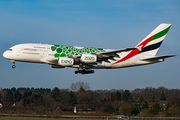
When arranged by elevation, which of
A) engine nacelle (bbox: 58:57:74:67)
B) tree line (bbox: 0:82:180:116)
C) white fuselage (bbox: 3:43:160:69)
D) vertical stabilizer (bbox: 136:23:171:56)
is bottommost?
tree line (bbox: 0:82:180:116)

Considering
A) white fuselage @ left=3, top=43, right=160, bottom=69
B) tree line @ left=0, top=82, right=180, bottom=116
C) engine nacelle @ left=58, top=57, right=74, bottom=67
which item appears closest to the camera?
engine nacelle @ left=58, top=57, right=74, bottom=67

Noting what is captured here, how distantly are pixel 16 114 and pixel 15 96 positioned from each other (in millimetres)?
38750

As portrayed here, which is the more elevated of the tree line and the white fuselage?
the white fuselage

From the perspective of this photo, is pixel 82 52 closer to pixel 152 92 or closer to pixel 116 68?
pixel 116 68

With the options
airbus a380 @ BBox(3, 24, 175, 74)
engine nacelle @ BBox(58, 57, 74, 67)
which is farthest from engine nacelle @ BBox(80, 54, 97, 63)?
engine nacelle @ BBox(58, 57, 74, 67)

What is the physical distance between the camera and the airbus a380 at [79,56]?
41.9 meters

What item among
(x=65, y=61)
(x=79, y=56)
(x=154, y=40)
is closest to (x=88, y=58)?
(x=79, y=56)

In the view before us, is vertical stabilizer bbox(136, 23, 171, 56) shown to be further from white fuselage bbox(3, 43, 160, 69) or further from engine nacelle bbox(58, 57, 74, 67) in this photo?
white fuselage bbox(3, 43, 160, 69)

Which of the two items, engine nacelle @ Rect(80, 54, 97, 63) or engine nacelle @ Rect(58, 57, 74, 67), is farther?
engine nacelle @ Rect(80, 54, 97, 63)

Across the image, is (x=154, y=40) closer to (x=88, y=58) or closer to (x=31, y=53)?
(x=88, y=58)

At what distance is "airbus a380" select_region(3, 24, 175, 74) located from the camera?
4194cm

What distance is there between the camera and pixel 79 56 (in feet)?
140

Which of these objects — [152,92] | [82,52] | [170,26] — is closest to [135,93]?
[152,92]

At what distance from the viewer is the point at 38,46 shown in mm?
42344
